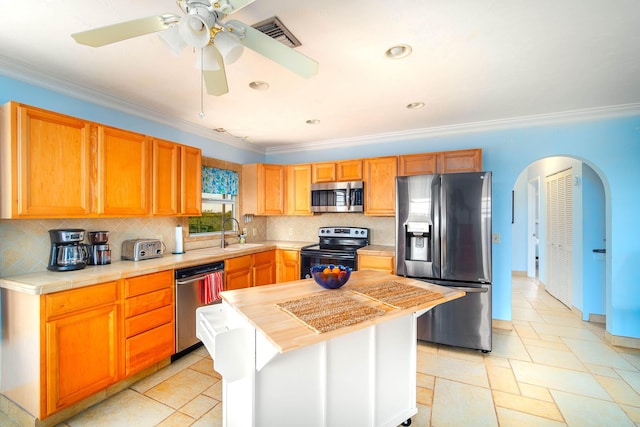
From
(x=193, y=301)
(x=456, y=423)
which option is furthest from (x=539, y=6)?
(x=193, y=301)

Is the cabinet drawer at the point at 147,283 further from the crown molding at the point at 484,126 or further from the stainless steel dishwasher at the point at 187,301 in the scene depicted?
the crown molding at the point at 484,126

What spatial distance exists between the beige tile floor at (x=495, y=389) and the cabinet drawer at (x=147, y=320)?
474 millimetres

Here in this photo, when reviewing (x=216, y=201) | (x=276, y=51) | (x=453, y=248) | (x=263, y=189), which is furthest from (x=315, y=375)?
(x=263, y=189)

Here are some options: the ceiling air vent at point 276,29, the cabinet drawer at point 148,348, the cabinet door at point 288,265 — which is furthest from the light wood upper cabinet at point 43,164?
the cabinet door at point 288,265

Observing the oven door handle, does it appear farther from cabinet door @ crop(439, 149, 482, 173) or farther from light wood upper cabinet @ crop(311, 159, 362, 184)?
cabinet door @ crop(439, 149, 482, 173)

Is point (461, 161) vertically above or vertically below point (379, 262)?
above

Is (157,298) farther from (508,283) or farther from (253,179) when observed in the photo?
(508,283)

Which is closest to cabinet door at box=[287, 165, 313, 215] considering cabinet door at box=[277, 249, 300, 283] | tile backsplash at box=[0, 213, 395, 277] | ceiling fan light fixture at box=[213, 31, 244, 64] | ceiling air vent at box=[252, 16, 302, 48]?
tile backsplash at box=[0, 213, 395, 277]

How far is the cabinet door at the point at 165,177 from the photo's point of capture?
2.85 meters

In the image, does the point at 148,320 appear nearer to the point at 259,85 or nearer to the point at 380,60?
the point at 259,85

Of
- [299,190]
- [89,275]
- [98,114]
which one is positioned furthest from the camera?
[299,190]

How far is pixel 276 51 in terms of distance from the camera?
1.42 meters

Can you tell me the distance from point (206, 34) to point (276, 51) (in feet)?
1.06

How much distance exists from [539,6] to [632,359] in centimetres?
338
